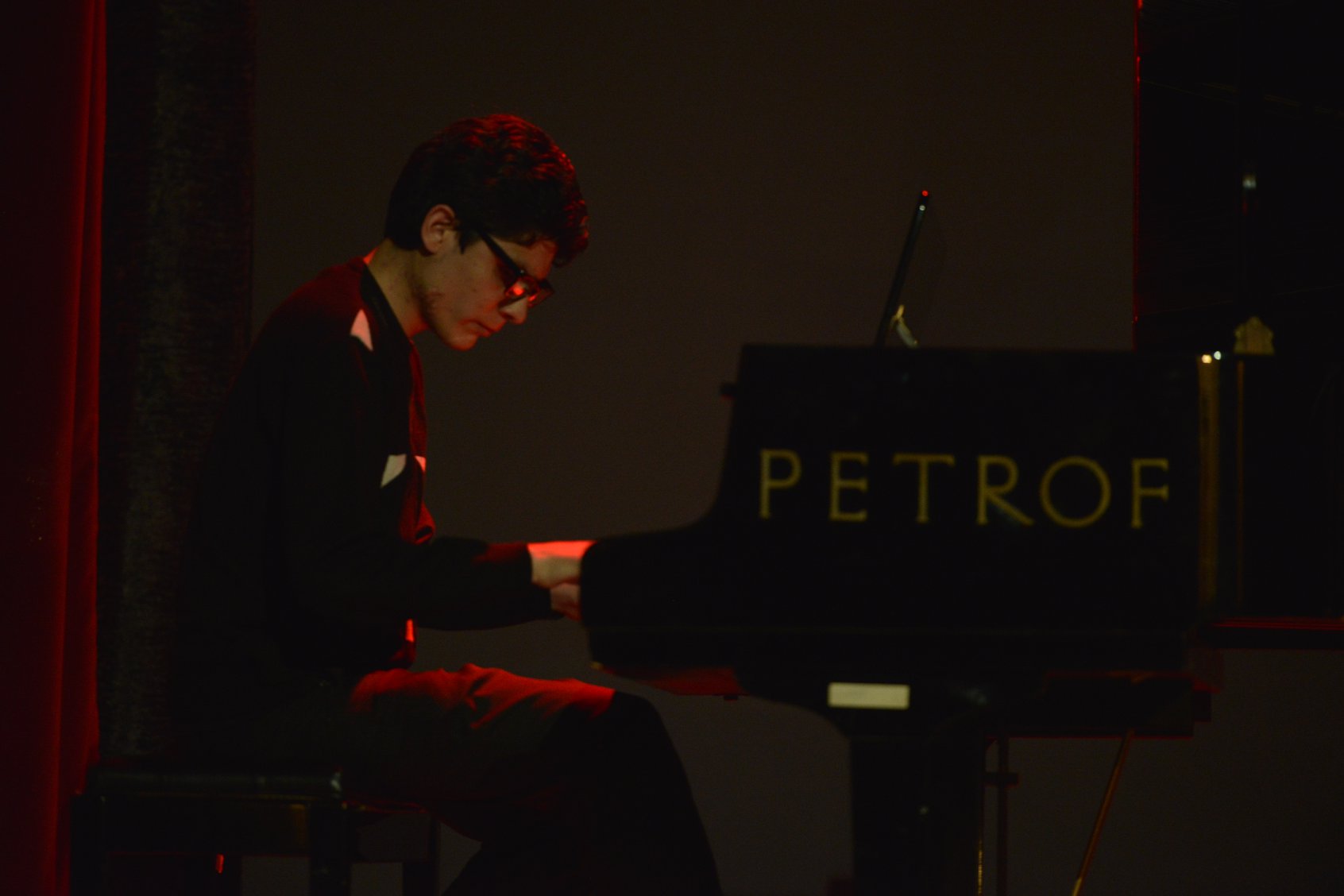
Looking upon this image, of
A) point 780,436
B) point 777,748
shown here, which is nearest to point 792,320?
point 777,748

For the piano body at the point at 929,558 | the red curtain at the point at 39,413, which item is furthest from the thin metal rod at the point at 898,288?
the red curtain at the point at 39,413

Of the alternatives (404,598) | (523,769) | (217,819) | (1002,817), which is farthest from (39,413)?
(1002,817)

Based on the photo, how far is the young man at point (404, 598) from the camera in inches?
55.0

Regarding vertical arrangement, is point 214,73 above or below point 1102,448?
above

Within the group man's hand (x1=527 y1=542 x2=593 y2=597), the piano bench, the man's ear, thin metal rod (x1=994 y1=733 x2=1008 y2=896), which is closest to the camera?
man's hand (x1=527 y1=542 x2=593 y2=597)

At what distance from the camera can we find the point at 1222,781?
8.79 ft

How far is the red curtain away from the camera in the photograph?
2.03 metres

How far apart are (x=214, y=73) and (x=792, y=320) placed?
1243 mm

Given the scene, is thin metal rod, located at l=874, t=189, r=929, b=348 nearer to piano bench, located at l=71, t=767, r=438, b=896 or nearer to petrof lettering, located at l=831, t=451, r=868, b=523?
petrof lettering, located at l=831, t=451, r=868, b=523

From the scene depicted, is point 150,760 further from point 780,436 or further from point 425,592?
point 780,436

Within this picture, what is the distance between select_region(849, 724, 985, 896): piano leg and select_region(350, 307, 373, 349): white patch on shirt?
0.68 meters

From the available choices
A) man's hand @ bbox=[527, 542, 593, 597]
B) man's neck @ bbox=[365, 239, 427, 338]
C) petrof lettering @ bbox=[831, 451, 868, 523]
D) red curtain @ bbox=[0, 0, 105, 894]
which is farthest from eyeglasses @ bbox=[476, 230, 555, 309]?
red curtain @ bbox=[0, 0, 105, 894]

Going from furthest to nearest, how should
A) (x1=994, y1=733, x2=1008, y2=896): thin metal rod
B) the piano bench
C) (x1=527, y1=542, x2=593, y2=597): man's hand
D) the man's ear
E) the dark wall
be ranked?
the dark wall < (x1=994, y1=733, x2=1008, y2=896): thin metal rod < the man's ear < the piano bench < (x1=527, y1=542, x2=593, y2=597): man's hand

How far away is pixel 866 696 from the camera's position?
4.13 ft
